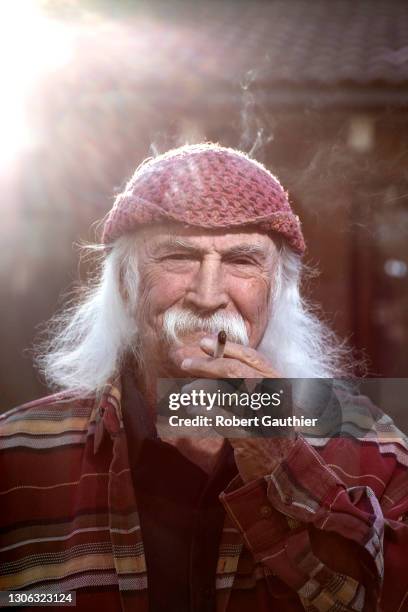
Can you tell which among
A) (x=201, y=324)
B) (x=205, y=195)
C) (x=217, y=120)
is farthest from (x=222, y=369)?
(x=217, y=120)

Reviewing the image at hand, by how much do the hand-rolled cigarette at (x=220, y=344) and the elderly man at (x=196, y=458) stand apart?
0.02m

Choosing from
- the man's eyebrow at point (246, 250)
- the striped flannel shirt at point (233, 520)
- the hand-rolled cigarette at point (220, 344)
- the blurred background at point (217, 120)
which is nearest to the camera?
the striped flannel shirt at point (233, 520)

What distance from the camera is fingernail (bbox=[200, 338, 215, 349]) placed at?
116 cm

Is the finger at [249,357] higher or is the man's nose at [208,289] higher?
the man's nose at [208,289]

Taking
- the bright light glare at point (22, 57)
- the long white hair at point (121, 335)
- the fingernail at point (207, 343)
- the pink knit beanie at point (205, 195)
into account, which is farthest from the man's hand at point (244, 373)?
the bright light glare at point (22, 57)

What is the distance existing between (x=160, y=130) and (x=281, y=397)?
2.24ft

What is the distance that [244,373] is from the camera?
1.11 m

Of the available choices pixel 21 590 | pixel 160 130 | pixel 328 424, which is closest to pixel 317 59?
pixel 160 130

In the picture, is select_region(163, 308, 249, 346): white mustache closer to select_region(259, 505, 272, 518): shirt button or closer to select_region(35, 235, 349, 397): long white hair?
select_region(35, 235, 349, 397): long white hair

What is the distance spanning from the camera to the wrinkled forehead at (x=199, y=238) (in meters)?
1.23

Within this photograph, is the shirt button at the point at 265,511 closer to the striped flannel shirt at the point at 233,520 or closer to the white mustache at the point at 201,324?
the striped flannel shirt at the point at 233,520

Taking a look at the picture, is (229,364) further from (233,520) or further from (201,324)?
(233,520)

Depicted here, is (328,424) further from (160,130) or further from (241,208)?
(160,130)

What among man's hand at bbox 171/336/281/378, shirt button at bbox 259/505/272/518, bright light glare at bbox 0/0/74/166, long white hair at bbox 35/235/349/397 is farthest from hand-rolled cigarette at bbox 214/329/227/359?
bright light glare at bbox 0/0/74/166
